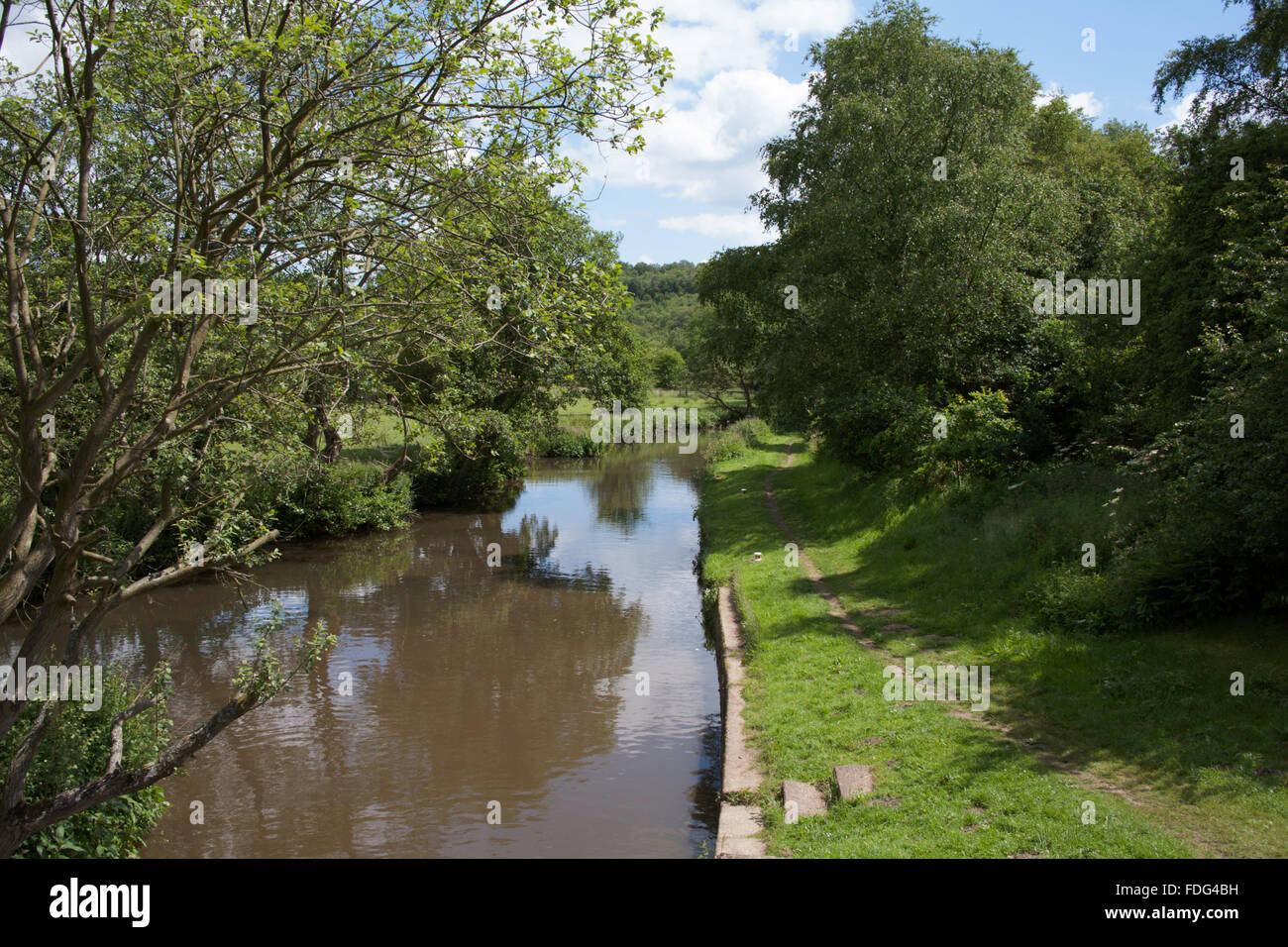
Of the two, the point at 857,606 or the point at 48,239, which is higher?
the point at 48,239

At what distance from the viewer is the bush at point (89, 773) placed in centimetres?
745

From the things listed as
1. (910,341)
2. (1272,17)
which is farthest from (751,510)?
(1272,17)

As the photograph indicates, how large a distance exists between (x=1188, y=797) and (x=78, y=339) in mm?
10485

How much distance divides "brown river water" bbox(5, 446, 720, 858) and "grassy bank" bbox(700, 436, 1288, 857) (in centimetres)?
166

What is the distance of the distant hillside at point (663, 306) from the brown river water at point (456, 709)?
67.7 metres

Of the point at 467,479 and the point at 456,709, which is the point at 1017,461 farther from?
the point at 467,479

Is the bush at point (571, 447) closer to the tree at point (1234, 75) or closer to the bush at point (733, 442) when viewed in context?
the bush at point (733, 442)

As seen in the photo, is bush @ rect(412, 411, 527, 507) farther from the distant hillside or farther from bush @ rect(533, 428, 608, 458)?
the distant hillside

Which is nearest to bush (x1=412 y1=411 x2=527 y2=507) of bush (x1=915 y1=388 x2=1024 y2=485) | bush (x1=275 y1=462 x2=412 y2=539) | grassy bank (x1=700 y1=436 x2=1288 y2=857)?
bush (x1=275 y1=462 x2=412 y2=539)

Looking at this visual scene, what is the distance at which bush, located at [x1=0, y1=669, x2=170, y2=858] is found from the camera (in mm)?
7449

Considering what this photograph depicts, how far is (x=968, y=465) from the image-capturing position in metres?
15.4

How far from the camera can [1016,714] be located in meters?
7.97

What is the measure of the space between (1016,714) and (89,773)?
28.4ft

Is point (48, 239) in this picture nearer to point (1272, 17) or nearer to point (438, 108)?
point (438, 108)
